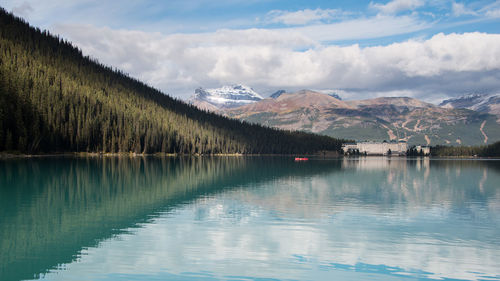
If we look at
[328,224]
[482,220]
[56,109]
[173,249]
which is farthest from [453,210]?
[56,109]

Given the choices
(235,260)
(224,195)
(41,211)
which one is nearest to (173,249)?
(235,260)

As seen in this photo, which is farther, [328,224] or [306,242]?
[328,224]

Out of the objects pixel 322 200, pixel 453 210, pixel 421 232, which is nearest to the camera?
pixel 421 232

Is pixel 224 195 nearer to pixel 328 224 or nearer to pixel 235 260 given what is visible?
pixel 328 224

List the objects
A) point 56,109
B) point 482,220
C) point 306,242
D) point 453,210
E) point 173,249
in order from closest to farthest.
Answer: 1. point 173,249
2. point 306,242
3. point 482,220
4. point 453,210
5. point 56,109

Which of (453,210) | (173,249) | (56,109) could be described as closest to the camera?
(173,249)

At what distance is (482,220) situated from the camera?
37.4m

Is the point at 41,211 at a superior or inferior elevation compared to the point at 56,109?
inferior

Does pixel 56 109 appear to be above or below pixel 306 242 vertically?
above

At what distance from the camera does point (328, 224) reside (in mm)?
33656

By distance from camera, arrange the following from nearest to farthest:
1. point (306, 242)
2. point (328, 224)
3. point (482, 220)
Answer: point (306, 242) < point (328, 224) < point (482, 220)

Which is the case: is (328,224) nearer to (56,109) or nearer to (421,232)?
(421,232)

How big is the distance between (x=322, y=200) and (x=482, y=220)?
1640 centimetres

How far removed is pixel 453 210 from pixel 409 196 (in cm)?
1169
